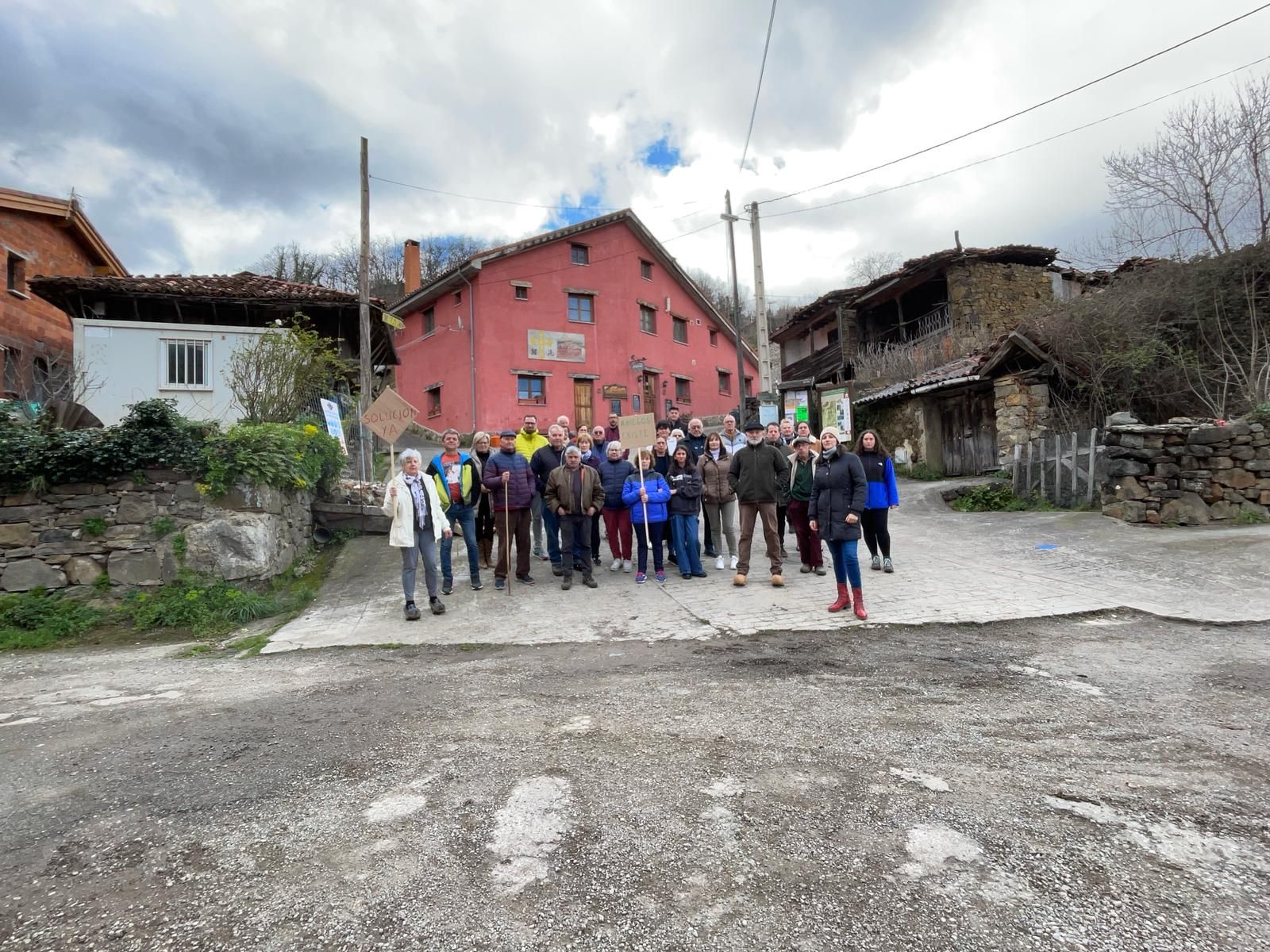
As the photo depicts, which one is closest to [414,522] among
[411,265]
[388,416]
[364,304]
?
[388,416]

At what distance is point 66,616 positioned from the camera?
21.9 feet

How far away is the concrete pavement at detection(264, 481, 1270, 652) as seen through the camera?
19.5 ft

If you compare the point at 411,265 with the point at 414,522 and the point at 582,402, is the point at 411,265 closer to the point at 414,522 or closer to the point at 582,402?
the point at 582,402

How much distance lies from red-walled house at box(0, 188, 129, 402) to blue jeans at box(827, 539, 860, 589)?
55.4 ft

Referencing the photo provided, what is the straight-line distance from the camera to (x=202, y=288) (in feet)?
48.1

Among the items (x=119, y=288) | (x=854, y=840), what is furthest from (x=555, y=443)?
(x=119, y=288)

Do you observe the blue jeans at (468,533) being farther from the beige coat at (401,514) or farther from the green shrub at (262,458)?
the green shrub at (262,458)

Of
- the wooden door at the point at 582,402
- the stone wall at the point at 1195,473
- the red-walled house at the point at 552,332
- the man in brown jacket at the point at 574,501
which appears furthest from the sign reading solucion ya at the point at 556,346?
the stone wall at the point at 1195,473

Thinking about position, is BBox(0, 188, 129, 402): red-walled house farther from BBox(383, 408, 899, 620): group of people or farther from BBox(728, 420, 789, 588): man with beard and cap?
BBox(728, 420, 789, 588): man with beard and cap

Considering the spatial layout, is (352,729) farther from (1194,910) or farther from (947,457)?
(947,457)

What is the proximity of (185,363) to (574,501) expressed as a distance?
Answer: 1225cm

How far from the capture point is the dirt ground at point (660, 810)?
2000 millimetres

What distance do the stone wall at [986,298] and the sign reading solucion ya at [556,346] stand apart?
1357 centimetres

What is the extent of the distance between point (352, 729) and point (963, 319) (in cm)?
2097
